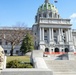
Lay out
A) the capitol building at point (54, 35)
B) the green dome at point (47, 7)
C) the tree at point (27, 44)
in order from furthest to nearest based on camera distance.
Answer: the green dome at point (47, 7)
the capitol building at point (54, 35)
the tree at point (27, 44)

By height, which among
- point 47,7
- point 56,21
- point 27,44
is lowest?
point 27,44

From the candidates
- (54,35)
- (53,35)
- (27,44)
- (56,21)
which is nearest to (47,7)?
(56,21)

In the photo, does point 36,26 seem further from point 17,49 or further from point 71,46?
point 71,46

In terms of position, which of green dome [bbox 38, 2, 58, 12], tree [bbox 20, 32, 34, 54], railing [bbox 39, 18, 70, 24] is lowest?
tree [bbox 20, 32, 34, 54]

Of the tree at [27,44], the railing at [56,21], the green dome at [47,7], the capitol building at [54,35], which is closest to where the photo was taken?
the tree at [27,44]

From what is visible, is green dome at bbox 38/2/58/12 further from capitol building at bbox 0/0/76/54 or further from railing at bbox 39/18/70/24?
railing at bbox 39/18/70/24

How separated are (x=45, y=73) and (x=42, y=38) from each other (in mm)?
62650

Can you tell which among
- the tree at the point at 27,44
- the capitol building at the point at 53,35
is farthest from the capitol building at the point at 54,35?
the tree at the point at 27,44

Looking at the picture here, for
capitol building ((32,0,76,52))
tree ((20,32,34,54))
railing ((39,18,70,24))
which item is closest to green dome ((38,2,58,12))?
capitol building ((32,0,76,52))

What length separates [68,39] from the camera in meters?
71.6

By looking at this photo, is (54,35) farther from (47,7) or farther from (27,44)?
(27,44)

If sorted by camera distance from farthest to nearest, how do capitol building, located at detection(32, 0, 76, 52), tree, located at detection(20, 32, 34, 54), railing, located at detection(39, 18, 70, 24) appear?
railing, located at detection(39, 18, 70, 24) → capitol building, located at detection(32, 0, 76, 52) → tree, located at detection(20, 32, 34, 54)

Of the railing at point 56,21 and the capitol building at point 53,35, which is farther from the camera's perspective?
the railing at point 56,21

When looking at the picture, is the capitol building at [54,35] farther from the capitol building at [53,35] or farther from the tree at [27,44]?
the tree at [27,44]
